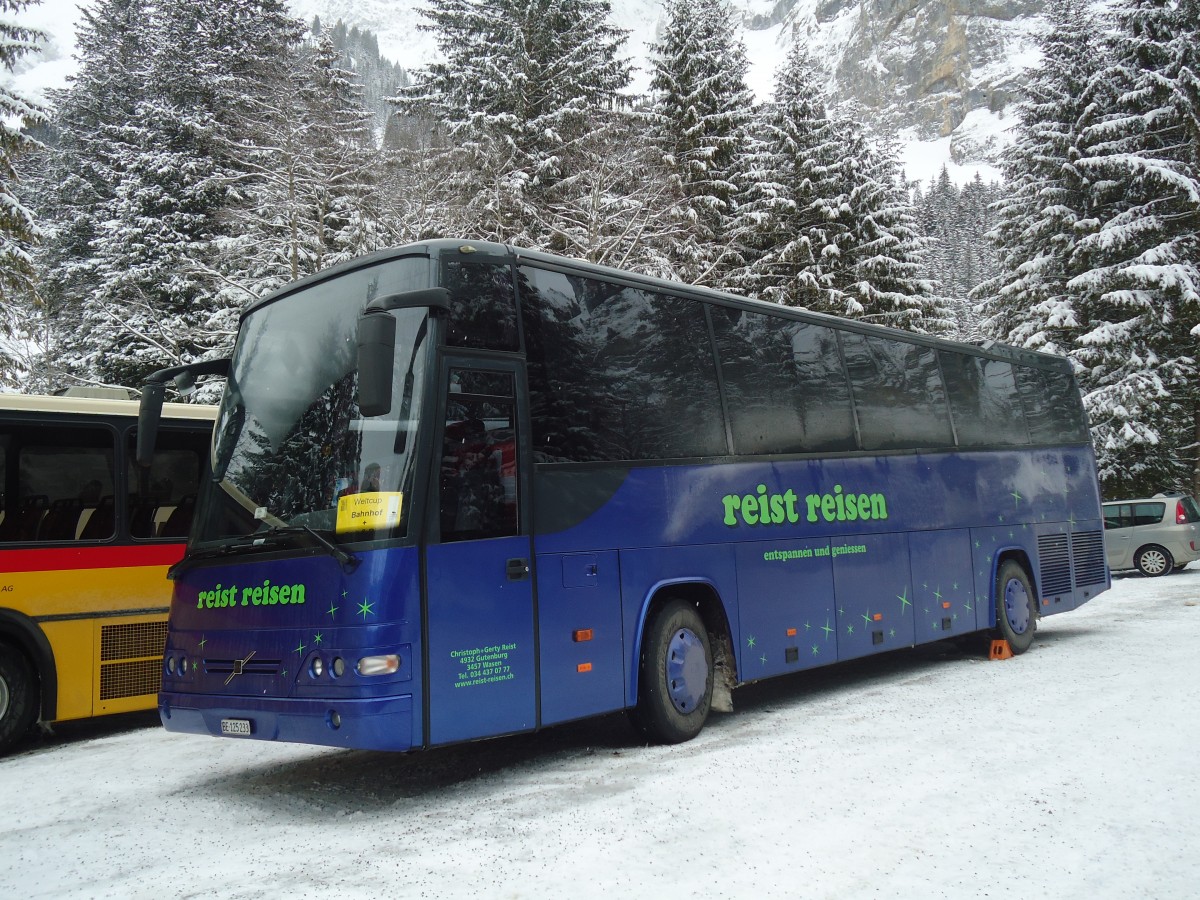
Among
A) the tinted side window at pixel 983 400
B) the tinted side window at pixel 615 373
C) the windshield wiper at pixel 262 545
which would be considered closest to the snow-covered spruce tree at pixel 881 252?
the tinted side window at pixel 983 400

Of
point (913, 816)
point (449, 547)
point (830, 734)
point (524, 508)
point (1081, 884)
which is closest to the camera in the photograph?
Result: point (1081, 884)

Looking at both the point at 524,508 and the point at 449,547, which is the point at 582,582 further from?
the point at 449,547

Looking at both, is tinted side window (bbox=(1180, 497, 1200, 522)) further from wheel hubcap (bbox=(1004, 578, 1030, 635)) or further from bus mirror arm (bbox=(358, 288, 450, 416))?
bus mirror arm (bbox=(358, 288, 450, 416))

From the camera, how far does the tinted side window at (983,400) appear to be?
1224 centimetres

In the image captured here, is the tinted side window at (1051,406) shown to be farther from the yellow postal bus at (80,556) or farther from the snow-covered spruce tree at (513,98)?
the snow-covered spruce tree at (513,98)

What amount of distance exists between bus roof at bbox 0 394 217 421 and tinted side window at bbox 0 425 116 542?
177 mm

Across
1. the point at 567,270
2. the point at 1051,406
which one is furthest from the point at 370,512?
the point at 1051,406

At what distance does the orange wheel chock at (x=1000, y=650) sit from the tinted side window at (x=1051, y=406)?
9.55 feet

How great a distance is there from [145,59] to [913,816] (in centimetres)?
3600

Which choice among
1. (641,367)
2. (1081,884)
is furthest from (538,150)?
(1081,884)

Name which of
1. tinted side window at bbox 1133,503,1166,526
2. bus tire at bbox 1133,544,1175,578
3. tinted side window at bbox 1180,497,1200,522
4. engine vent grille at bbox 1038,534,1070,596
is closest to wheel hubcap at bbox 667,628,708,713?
engine vent grille at bbox 1038,534,1070,596

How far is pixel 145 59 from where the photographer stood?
33.7 metres

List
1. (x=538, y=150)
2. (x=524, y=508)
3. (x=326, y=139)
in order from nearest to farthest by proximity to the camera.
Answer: (x=524, y=508) < (x=326, y=139) < (x=538, y=150)

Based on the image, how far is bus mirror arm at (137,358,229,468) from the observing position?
716 centimetres
